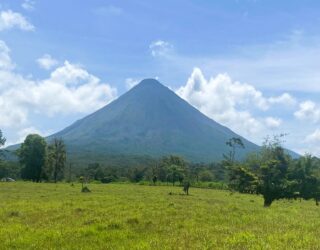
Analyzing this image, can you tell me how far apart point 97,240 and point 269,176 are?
1199 inches

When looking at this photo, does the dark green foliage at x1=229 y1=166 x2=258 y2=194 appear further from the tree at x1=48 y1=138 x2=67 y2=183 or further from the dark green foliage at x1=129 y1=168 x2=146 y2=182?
the dark green foliage at x1=129 y1=168 x2=146 y2=182

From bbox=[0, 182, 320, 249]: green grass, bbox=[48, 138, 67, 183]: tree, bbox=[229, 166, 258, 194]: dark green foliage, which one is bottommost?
bbox=[0, 182, 320, 249]: green grass

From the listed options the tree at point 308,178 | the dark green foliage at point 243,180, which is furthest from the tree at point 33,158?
the dark green foliage at point 243,180

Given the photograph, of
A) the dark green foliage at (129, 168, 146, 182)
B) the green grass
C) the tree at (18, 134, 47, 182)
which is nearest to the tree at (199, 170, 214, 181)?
the dark green foliage at (129, 168, 146, 182)

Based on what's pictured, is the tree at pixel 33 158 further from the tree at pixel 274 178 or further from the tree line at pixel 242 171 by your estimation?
the tree at pixel 274 178

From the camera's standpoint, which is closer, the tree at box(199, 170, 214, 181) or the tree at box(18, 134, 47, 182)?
the tree at box(18, 134, 47, 182)

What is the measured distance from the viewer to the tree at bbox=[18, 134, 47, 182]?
11600 cm

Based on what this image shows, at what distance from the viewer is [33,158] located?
116500mm

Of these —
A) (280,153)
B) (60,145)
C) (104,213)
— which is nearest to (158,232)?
(104,213)

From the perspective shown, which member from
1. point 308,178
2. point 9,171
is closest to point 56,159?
point 9,171

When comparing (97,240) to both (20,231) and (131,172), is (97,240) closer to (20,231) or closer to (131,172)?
(20,231)

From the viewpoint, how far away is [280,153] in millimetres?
47094

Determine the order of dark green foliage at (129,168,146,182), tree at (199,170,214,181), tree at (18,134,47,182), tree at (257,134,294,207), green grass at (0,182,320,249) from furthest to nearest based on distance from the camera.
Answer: tree at (199,170,214,181), dark green foliage at (129,168,146,182), tree at (18,134,47,182), tree at (257,134,294,207), green grass at (0,182,320,249)

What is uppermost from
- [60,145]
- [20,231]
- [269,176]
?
[60,145]
